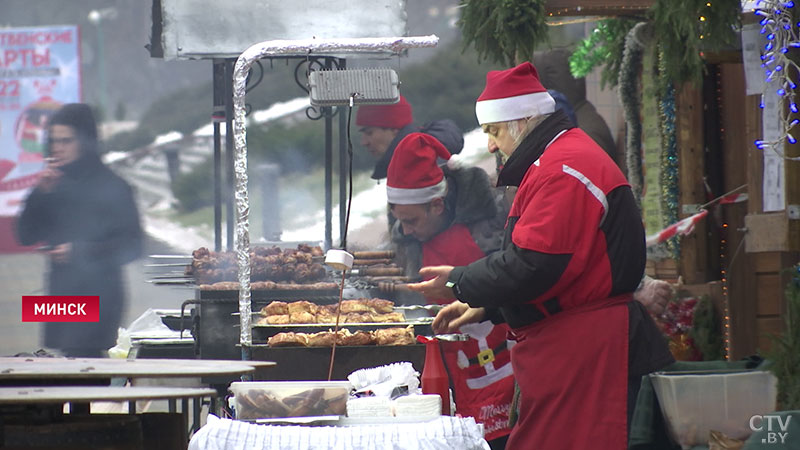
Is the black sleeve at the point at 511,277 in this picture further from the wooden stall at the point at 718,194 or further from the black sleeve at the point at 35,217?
the black sleeve at the point at 35,217

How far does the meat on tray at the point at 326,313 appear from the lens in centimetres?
537

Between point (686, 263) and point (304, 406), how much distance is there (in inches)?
178

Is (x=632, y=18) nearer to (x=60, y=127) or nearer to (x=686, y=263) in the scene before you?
(x=686, y=263)

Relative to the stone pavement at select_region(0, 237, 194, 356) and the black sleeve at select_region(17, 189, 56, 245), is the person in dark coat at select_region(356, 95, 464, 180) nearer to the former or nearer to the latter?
the black sleeve at select_region(17, 189, 56, 245)

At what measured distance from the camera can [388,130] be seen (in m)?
8.22

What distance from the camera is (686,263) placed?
24.5 feet

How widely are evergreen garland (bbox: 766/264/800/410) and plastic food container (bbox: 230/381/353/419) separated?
2.64 m

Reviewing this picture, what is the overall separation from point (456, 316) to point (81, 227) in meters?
5.11

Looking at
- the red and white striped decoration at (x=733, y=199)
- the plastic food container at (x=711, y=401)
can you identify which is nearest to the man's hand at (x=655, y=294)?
the red and white striped decoration at (x=733, y=199)

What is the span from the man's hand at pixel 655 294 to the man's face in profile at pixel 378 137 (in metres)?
2.10

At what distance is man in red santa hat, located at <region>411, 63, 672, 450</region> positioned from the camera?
407 centimetres

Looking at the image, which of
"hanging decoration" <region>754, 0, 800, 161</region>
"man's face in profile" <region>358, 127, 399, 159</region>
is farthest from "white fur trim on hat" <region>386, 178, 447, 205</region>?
"hanging decoration" <region>754, 0, 800, 161</region>

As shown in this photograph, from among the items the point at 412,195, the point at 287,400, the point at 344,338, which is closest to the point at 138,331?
the point at 412,195

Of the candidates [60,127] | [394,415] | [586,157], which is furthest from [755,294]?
[60,127]
